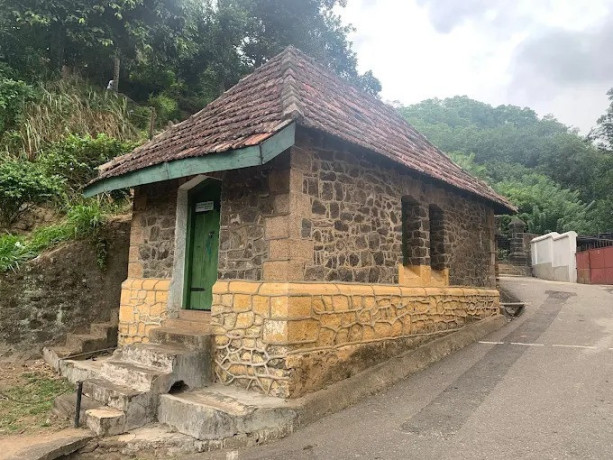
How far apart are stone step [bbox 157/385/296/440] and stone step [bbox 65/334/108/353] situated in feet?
9.27

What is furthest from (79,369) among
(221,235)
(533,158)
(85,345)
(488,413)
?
(533,158)

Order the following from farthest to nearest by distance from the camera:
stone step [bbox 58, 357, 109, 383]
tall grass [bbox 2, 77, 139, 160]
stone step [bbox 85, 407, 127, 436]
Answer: tall grass [bbox 2, 77, 139, 160], stone step [bbox 58, 357, 109, 383], stone step [bbox 85, 407, 127, 436]

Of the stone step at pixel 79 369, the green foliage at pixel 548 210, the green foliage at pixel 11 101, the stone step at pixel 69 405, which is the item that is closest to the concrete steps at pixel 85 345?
the stone step at pixel 79 369

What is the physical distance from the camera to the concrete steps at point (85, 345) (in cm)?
644

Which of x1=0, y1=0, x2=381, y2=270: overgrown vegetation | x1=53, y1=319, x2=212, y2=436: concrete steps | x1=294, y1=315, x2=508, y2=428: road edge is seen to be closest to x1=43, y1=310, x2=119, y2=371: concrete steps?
x1=53, y1=319, x2=212, y2=436: concrete steps

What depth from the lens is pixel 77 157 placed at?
→ 31.1 feet

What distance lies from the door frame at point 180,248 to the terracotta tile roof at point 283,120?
2.09 ft

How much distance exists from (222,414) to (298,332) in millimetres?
1146

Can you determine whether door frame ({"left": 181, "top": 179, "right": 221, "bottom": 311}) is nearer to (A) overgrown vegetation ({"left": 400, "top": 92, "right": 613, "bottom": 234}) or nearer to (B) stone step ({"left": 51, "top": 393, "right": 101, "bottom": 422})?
(B) stone step ({"left": 51, "top": 393, "right": 101, "bottom": 422})

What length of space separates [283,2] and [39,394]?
18.1 metres

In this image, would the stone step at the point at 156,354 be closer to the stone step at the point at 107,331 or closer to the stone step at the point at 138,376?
the stone step at the point at 138,376

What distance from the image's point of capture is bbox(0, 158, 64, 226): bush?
8234 millimetres

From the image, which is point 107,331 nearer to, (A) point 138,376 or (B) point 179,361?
(A) point 138,376

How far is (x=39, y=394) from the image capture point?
5.55 m
